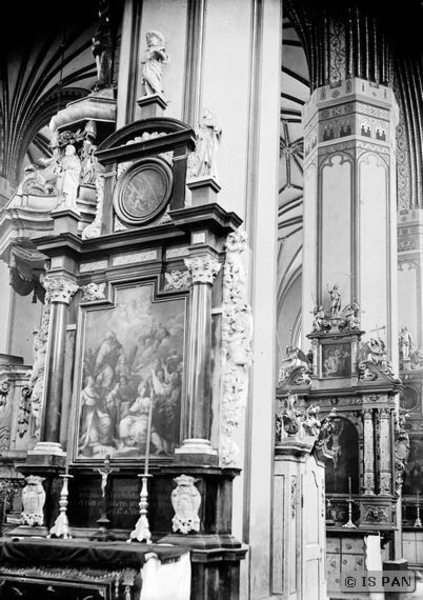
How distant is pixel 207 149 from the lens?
7.34 meters

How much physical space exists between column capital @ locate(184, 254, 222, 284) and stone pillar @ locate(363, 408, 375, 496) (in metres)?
6.83

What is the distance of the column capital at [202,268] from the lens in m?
7.06

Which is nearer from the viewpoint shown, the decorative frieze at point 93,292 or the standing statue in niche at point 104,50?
the decorative frieze at point 93,292

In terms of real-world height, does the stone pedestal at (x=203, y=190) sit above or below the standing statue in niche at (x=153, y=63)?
below

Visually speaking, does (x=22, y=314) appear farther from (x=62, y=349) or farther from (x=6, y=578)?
(x=6, y=578)

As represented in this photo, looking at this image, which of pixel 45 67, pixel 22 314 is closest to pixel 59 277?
pixel 22 314

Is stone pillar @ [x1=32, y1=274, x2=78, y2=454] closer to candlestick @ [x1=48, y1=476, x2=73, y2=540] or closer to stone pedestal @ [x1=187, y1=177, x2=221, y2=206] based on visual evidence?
candlestick @ [x1=48, y1=476, x2=73, y2=540]

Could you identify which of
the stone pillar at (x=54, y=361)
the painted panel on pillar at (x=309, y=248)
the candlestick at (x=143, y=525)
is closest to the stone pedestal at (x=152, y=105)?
the stone pillar at (x=54, y=361)

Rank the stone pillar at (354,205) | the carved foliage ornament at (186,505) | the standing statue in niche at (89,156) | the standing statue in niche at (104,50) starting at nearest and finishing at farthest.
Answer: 1. the carved foliage ornament at (186,505)
2. the standing statue in niche at (89,156)
3. the standing statue in niche at (104,50)
4. the stone pillar at (354,205)

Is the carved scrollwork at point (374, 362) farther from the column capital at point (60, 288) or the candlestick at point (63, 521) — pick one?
the candlestick at point (63, 521)

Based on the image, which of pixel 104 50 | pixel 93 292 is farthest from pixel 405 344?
pixel 93 292

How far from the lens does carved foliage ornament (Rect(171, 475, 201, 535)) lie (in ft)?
21.0

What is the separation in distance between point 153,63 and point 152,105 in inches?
20.3

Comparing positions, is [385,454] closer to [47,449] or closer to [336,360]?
[336,360]
